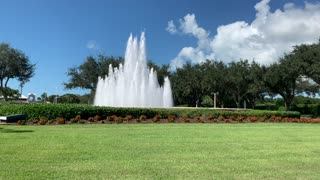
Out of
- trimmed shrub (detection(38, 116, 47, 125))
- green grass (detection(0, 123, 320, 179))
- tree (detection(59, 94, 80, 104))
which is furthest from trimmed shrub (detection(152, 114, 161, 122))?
tree (detection(59, 94, 80, 104))

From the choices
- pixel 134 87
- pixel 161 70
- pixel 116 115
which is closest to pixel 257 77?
pixel 161 70

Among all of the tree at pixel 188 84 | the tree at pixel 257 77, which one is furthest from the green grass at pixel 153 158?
the tree at pixel 188 84

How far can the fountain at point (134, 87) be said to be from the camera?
3650 centimetres

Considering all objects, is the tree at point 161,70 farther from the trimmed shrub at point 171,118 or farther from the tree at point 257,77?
the trimmed shrub at point 171,118

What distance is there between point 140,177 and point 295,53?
48.8 meters

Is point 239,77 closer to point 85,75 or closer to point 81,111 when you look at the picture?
point 85,75

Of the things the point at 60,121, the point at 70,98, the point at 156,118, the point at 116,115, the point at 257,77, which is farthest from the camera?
the point at 70,98

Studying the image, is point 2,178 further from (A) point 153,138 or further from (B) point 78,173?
(A) point 153,138

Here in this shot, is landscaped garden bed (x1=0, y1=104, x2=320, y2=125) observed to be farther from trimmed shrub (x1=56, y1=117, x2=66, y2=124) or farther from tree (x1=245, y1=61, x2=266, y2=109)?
tree (x1=245, y1=61, x2=266, y2=109)

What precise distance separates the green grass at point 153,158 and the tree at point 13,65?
4730 centimetres

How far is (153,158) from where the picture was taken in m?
9.89

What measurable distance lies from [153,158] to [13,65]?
5230 centimetres

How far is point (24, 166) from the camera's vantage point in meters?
8.64

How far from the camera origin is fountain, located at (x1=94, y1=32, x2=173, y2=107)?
120ft
